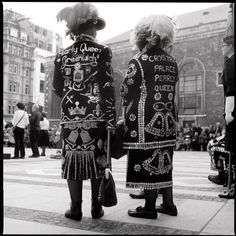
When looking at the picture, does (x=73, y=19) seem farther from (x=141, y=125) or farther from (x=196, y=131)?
(x=196, y=131)

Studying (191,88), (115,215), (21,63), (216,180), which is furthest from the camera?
(21,63)

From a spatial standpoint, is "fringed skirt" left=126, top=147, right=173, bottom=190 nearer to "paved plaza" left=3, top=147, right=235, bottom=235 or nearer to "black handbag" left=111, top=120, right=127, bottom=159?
"black handbag" left=111, top=120, right=127, bottom=159

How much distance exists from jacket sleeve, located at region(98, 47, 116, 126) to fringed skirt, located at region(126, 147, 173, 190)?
1.05ft

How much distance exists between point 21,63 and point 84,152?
1999 inches

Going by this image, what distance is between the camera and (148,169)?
8.84 feet

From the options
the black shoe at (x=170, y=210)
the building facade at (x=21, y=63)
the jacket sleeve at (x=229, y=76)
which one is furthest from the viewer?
the building facade at (x=21, y=63)

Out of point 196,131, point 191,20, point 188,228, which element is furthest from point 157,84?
point 191,20

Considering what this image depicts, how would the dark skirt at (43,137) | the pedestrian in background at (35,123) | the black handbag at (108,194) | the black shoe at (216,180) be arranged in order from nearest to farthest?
the black handbag at (108,194)
the black shoe at (216,180)
the pedestrian in background at (35,123)
the dark skirt at (43,137)

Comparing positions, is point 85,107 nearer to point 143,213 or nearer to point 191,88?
point 143,213

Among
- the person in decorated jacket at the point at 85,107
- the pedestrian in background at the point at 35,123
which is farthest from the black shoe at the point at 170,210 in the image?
the pedestrian in background at the point at 35,123

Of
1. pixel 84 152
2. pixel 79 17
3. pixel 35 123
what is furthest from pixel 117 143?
pixel 35 123

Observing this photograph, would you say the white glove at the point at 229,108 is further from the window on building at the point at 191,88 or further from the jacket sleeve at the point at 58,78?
the window on building at the point at 191,88

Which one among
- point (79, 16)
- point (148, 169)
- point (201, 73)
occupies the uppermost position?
point (201, 73)

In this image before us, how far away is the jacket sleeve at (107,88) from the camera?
8.73 ft
